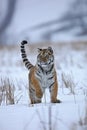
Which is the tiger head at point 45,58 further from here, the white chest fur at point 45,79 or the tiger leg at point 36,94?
the tiger leg at point 36,94

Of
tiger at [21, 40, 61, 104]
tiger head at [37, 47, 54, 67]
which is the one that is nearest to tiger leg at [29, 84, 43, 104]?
tiger at [21, 40, 61, 104]

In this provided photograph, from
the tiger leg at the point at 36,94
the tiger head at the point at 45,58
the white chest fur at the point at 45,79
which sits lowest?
the tiger leg at the point at 36,94

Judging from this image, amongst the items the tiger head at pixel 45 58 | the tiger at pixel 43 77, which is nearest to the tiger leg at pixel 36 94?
the tiger at pixel 43 77

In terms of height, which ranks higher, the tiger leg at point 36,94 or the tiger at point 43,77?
the tiger at point 43,77

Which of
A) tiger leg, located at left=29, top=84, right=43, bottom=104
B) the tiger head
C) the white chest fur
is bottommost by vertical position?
tiger leg, located at left=29, top=84, right=43, bottom=104

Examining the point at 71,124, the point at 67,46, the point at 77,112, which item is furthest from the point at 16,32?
the point at 67,46

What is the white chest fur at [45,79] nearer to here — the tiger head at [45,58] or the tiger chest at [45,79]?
the tiger chest at [45,79]

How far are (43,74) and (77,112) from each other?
1748mm

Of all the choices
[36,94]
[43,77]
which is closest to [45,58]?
[43,77]

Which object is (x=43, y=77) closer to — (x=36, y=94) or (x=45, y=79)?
(x=45, y=79)

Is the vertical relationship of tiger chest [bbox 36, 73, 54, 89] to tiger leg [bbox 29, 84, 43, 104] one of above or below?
above

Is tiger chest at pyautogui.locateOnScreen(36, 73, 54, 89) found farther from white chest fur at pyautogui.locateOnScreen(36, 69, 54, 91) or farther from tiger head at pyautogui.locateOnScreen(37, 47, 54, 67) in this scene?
tiger head at pyautogui.locateOnScreen(37, 47, 54, 67)

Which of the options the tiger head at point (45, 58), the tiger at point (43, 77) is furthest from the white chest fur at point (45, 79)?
the tiger head at point (45, 58)

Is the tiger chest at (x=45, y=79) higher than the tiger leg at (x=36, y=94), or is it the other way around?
the tiger chest at (x=45, y=79)
